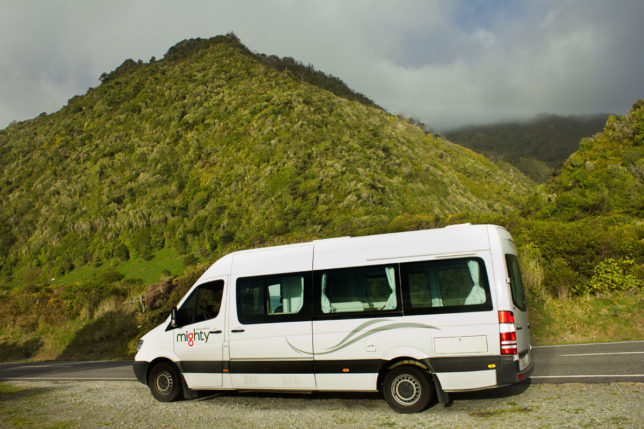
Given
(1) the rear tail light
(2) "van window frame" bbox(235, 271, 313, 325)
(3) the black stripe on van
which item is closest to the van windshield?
(1) the rear tail light

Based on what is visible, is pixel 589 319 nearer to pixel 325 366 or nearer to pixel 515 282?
pixel 515 282

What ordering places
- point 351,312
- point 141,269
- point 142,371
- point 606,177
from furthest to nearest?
point 141,269 → point 606,177 → point 142,371 → point 351,312

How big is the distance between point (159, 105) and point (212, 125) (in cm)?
1816

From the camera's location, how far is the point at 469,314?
6352 mm

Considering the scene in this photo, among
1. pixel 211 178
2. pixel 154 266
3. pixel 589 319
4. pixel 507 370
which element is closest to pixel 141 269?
pixel 154 266

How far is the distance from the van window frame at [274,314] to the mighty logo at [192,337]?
792 mm

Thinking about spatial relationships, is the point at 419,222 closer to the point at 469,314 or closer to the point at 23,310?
the point at 23,310

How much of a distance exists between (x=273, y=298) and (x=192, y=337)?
184 centimetres

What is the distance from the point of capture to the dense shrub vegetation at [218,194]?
21703 millimetres

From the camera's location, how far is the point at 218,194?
60750 mm

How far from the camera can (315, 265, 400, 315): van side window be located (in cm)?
685

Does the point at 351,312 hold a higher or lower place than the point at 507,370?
higher

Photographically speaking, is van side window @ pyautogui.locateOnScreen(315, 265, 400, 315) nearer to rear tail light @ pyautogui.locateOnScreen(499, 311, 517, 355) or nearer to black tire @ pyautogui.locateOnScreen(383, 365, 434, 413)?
black tire @ pyautogui.locateOnScreen(383, 365, 434, 413)

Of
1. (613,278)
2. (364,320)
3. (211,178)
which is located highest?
(211,178)
